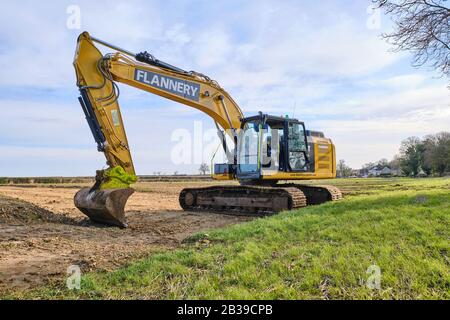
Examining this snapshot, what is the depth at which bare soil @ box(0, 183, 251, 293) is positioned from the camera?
5.69 metres

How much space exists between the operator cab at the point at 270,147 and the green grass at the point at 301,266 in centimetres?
536

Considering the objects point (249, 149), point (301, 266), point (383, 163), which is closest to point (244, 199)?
point (249, 149)

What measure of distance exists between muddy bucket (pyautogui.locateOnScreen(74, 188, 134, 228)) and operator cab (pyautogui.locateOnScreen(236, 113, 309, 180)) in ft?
13.1

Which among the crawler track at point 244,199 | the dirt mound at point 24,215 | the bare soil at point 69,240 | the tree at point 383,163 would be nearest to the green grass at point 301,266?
the bare soil at point 69,240

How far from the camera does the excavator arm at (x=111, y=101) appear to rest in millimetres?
9781

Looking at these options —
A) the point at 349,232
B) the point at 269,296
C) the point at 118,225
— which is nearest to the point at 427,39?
the point at 349,232

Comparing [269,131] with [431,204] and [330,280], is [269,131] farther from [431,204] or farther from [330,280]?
[330,280]

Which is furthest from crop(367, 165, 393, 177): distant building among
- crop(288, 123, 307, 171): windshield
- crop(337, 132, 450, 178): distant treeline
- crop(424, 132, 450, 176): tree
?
crop(288, 123, 307, 171): windshield

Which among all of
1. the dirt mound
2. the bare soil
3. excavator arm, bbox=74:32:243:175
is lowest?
the bare soil

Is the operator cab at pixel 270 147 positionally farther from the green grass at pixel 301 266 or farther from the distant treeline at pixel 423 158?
the distant treeline at pixel 423 158

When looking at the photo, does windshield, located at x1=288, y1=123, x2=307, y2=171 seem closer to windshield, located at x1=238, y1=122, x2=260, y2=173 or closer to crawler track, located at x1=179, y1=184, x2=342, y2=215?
crawler track, located at x1=179, y1=184, x2=342, y2=215

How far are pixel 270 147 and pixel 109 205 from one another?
523 centimetres
